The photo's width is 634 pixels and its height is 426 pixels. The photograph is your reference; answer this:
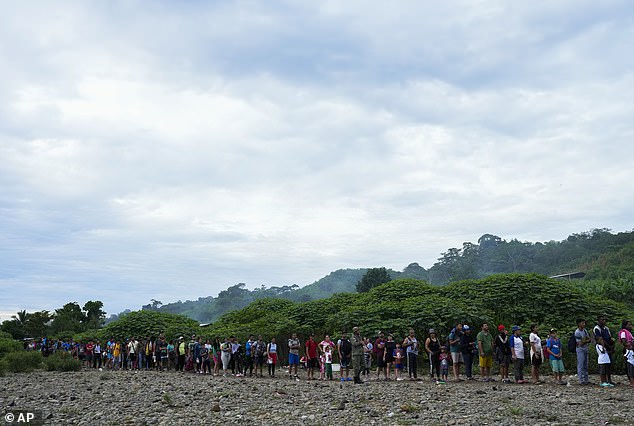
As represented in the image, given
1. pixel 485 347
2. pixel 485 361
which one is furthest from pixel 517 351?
pixel 485 361

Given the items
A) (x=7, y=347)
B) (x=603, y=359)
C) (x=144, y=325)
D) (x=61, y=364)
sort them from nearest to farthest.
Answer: (x=603, y=359), (x=61, y=364), (x=7, y=347), (x=144, y=325)

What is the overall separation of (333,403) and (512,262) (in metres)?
115

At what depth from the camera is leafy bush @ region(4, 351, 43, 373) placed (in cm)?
2674

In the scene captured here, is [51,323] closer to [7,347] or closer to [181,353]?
[7,347]

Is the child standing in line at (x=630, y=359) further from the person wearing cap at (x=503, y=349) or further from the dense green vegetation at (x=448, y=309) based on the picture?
the dense green vegetation at (x=448, y=309)

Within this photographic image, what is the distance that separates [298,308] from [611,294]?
24186mm

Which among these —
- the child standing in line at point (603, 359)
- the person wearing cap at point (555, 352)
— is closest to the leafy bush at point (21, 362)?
the person wearing cap at point (555, 352)

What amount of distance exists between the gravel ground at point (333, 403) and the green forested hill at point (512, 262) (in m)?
50.2

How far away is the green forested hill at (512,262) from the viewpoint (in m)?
78.4

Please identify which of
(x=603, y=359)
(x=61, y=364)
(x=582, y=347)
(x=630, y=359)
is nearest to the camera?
(x=630, y=359)

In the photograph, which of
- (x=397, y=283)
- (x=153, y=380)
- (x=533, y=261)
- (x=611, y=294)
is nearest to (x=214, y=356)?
(x=153, y=380)

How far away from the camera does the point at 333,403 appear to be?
12883 mm

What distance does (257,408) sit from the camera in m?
Answer: 12.5

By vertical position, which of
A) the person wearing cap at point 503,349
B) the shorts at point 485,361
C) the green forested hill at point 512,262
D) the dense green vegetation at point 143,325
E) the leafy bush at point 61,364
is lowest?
the leafy bush at point 61,364
